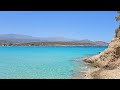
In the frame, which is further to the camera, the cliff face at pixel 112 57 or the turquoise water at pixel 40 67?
the turquoise water at pixel 40 67

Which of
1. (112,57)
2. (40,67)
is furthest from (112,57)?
(40,67)

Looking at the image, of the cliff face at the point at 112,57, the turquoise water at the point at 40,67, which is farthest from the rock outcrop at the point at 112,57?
the turquoise water at the point at 40,67

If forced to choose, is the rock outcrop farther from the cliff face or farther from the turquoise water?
the turquoise water

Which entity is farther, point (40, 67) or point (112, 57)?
point (40, 67)

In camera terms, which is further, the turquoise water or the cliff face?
the turquoise water

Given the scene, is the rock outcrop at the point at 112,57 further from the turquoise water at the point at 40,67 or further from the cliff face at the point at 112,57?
the turquoise water at the point at 40,67

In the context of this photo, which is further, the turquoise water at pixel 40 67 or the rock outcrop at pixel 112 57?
the turquoise water at pixel 40 67

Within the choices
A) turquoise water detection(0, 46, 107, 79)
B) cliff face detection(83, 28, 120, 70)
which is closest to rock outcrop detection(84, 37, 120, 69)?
cliff face detection(83, 28, 120, 70)

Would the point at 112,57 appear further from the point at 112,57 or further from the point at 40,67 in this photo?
the point at 40,67

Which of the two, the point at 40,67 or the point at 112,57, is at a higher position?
the point at 40,67
